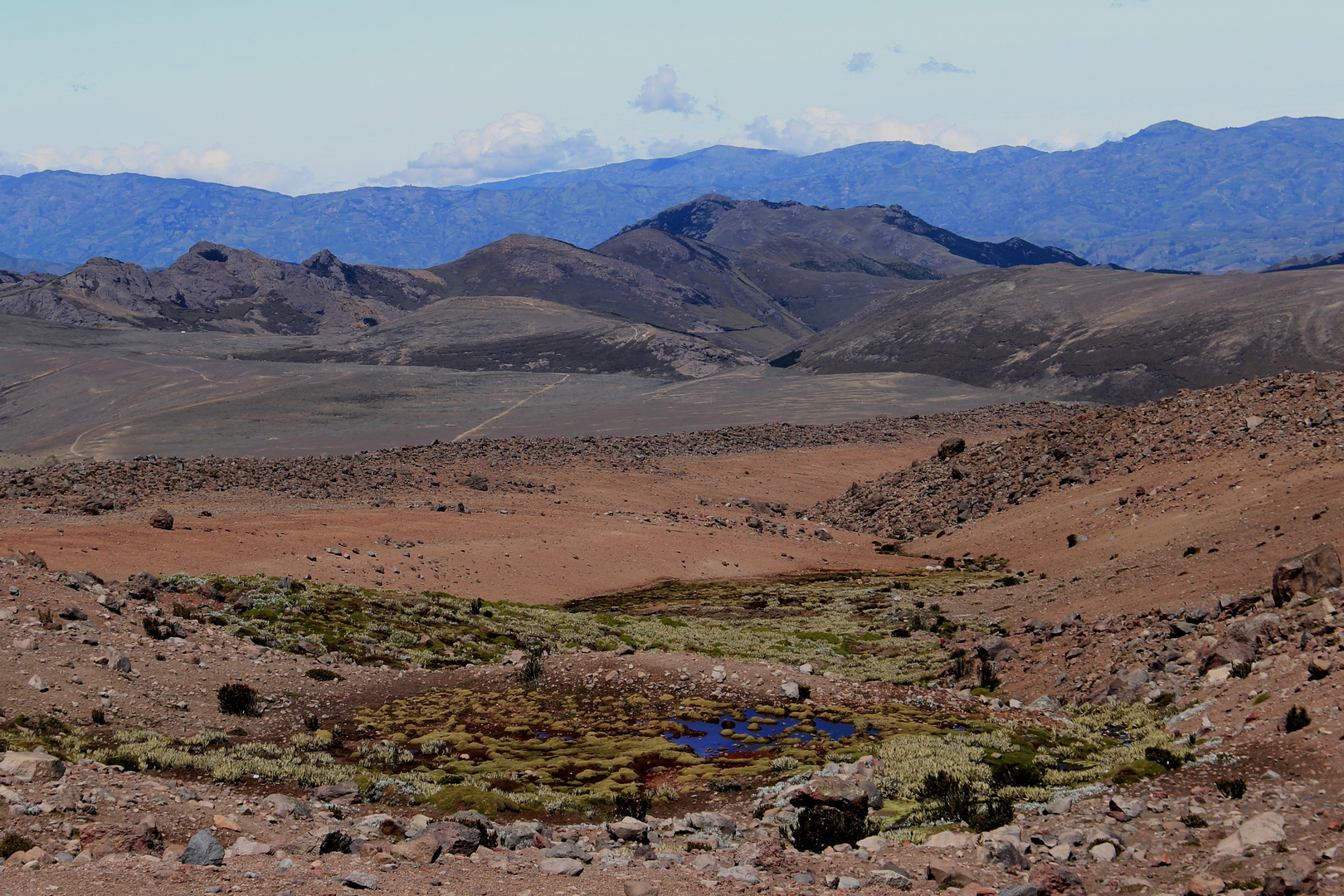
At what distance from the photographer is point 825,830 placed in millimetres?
10688

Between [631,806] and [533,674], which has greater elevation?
[631,806]

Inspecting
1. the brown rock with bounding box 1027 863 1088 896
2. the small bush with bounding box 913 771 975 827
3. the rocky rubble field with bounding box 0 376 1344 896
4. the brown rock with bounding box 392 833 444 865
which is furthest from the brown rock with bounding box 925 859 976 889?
the brown rock with bounding box 392 833 444 865

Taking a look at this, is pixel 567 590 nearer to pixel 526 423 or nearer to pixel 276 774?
pixel 276 774

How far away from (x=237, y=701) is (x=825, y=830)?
936 centimetres

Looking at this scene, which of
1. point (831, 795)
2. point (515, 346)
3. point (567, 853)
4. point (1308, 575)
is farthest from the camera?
point (515, 346)

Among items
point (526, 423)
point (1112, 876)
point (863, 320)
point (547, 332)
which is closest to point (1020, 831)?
point (1112, 876)

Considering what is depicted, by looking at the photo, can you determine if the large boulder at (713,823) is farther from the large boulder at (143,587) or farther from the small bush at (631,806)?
the large boulder at (143,587)

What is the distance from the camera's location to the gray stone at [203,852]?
8930 millimetres

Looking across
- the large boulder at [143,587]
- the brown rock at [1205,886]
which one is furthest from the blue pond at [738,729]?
the large boulder at [143,587]

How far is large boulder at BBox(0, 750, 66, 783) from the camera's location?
10000mm

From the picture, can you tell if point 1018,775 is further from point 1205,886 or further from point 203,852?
point 203,852

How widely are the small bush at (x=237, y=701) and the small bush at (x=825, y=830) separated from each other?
29.2 ft

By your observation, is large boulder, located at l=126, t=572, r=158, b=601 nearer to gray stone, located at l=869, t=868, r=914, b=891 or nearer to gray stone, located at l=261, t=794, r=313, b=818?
gray stone, located at l=261, t=794, r=313, b=818

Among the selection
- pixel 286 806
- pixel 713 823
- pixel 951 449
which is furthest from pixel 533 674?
pixel 951 449
